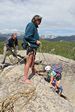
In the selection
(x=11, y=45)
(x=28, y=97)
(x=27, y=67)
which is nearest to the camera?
(x=28, y=97)

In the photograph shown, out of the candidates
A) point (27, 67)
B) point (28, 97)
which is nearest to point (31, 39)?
point (27, 67)

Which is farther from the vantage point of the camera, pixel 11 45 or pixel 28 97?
pixel 11 45

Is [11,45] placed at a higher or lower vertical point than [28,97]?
higher

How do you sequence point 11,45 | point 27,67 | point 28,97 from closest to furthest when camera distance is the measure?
1. point 28,97
2. point 27,67
3. point 11,45

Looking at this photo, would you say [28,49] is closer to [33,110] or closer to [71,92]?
[33,110]

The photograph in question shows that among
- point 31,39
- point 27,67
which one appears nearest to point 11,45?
point 31,39

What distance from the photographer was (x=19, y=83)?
12648mm

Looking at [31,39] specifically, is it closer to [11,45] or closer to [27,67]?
[27,67]

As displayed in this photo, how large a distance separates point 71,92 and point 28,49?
630 centimetres

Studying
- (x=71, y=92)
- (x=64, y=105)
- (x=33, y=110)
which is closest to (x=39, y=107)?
(x=33, y=110)

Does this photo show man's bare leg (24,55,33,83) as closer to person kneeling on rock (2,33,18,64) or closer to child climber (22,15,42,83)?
child climber (22,15,42,83)

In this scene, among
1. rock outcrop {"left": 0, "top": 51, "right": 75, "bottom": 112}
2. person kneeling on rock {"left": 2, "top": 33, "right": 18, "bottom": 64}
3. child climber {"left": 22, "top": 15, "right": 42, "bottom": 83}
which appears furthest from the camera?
person kneeling on rock {"left": 2, "top": 33, "right": 18, "bottom": 64}

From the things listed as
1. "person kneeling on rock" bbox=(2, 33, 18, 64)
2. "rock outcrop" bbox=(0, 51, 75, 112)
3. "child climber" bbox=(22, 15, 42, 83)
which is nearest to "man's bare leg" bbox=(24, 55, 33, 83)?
"child climber" bbox=(22, 15, 42, 83)

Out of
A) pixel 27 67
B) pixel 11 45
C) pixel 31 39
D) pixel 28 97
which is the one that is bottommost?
pixel 28 97
